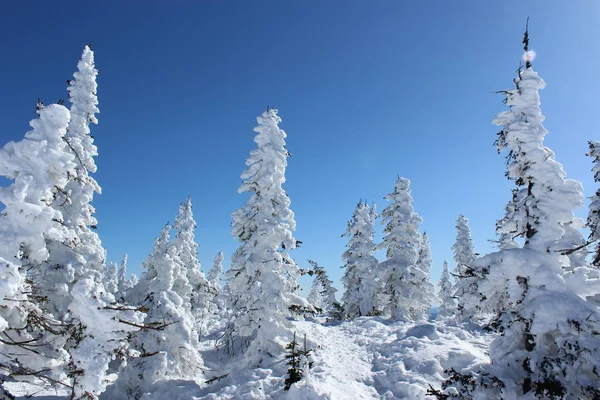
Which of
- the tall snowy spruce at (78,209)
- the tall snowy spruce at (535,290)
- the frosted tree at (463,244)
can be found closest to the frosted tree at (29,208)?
the tall snowy spruce at (78,209)

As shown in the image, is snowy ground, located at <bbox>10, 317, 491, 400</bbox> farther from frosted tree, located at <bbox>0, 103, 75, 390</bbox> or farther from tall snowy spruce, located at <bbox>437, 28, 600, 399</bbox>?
frosted tree, located at <bbox>0, 103, 75, 390</bbox>

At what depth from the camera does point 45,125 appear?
9.87 metres

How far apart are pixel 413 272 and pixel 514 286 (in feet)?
71.7

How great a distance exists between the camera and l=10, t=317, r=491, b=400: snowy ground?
12547 mm

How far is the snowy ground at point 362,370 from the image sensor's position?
41.2 ft

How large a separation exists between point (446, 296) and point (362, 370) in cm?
4346

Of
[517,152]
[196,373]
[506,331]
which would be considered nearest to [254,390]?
[196,373]

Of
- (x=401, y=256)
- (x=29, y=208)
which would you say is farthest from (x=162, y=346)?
(x=401, y=256)

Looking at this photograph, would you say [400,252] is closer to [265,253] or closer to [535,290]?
[265,253]

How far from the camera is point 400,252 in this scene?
30656 mm

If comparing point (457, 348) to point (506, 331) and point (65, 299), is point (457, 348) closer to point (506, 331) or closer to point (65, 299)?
point (506, 331)

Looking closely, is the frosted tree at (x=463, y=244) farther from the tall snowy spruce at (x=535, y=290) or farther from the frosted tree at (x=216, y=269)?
the frosted tree at (x=216, y=269)

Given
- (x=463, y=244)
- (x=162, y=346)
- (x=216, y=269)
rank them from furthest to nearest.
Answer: (x=216, y=269), (x=463, y=244), (x=162, y=346)

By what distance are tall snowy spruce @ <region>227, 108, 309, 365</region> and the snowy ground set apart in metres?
1.58
